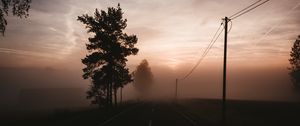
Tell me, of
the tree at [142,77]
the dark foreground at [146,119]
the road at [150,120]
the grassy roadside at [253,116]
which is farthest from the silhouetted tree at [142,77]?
the road at [150,120]

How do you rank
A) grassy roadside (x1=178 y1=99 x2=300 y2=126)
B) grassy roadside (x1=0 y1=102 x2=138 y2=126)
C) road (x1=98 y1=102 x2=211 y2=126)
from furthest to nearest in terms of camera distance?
grassy roadside (x1=178 y1=99 x2=300 y2=126) < road (x1=98 y1=102 x2=211 y2=126) < grassy roadside (x1=0 y1=102 x2=138 y2=126)

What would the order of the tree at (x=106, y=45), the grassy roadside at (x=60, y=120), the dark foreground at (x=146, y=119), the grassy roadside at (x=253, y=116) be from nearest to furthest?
the grassy roadside at (x=60, y=120) → the dark foreground at (x=146, y=119) → the grassy roadside at (x=253, y=116) → the tree at (x=106, y=45)

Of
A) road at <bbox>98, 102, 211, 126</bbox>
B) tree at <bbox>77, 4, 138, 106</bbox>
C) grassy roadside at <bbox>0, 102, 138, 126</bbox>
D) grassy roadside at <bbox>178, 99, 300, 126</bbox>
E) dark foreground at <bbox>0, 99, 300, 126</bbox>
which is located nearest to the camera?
grassy roadside at <bbox>0, 102, 138, 126</bbox>

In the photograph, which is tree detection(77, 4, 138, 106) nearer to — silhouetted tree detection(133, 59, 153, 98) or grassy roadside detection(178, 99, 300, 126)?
grassy roadside detection(178, 99, 300, 126)

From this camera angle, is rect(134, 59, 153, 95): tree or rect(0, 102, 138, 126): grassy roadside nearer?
rect(0, 102, 138, 126): grassy roadside

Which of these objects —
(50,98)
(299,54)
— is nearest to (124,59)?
(299,54)

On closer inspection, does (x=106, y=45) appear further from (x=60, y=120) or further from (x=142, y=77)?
(x=142, y=77)

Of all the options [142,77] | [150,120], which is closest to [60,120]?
[150,120]

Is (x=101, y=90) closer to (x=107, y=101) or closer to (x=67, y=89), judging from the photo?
(x=107, y=101)

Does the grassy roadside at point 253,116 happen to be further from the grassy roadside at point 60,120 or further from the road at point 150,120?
the grassy roadside at point 60,120

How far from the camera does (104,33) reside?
120ft

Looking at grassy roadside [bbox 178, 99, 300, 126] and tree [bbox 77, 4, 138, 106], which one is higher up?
tree [bbox 77, 4, 138, 106]

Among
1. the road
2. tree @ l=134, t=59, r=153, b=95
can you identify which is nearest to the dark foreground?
the road

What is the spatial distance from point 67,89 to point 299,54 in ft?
528
